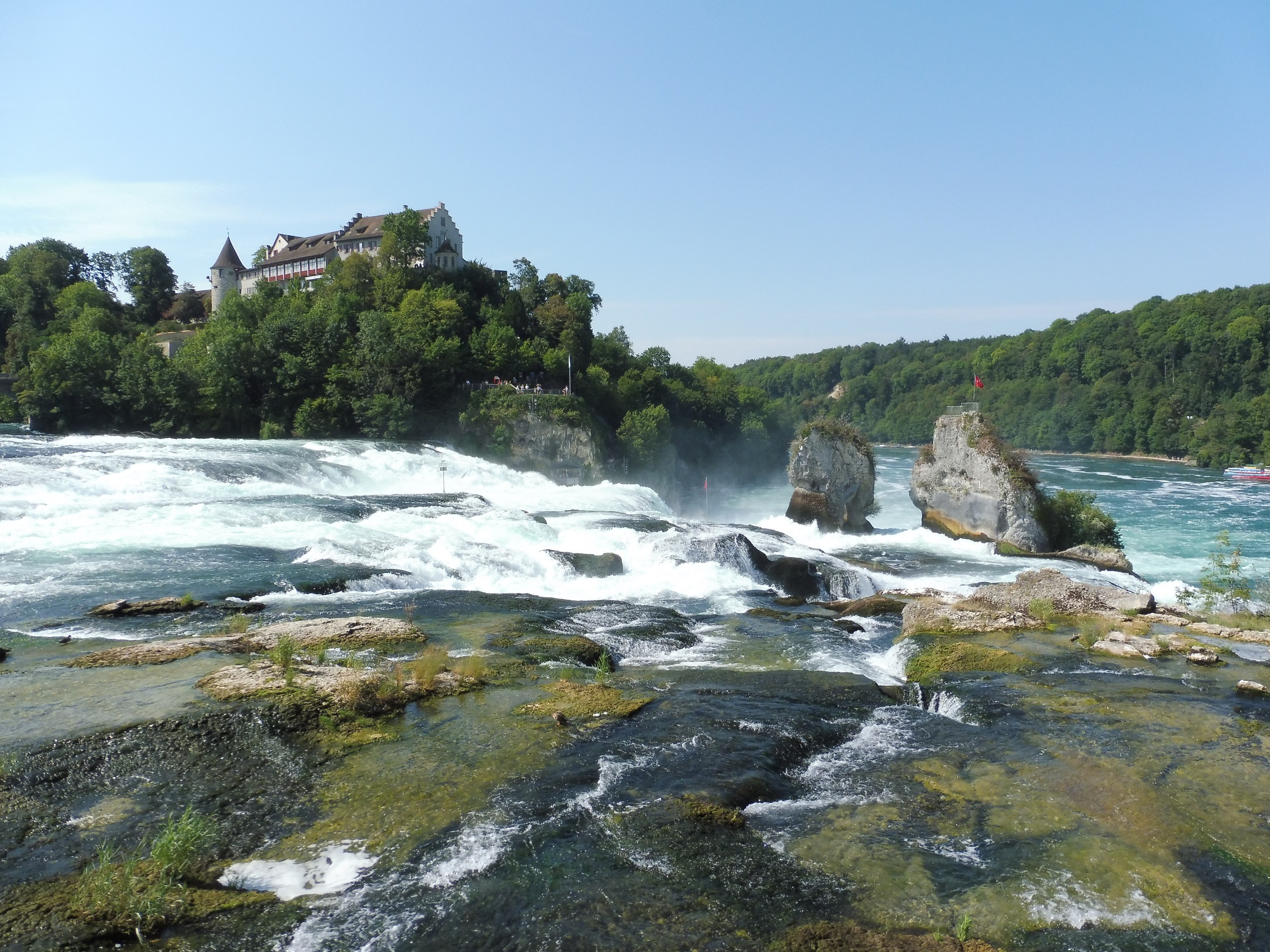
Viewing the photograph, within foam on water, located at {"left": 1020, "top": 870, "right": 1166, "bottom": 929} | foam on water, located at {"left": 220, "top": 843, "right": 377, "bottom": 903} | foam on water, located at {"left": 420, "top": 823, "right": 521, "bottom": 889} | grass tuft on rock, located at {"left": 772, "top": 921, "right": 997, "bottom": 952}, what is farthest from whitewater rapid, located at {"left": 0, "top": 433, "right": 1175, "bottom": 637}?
foam on water, located at {"left": 220, "top": 843, "right": 377, "bottom": 903}

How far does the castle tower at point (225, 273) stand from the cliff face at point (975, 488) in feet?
242

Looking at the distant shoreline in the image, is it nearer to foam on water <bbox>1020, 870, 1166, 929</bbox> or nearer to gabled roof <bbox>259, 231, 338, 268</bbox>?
gabled roof <bbox>259, 231, 338, 268</bbox>

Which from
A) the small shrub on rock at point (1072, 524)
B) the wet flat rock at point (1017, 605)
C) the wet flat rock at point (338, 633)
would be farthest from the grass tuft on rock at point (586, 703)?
the small shrub on rock at point (1072, 524)

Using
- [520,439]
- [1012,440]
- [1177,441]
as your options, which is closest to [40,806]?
[520,439]

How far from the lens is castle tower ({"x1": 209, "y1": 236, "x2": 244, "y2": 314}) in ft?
273

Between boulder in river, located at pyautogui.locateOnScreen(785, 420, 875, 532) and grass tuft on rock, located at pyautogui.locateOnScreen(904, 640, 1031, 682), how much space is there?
2506cm

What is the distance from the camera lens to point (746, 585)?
24.0m

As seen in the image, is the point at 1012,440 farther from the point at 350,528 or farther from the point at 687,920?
the point at 687,920

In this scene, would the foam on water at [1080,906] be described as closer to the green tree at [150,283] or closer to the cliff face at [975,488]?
the cliff face at [975,488]

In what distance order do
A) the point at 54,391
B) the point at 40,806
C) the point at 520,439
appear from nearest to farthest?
the point at 40,806, the point at 54,391, the point at 520,439

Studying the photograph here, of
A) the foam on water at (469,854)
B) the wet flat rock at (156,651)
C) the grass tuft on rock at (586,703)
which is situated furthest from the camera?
the wet flat rock at (156,651)

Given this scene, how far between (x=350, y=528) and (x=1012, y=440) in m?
124

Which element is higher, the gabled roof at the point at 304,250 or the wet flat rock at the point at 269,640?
the gabled roof at the point at 304,250

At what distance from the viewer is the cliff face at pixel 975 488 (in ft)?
110
